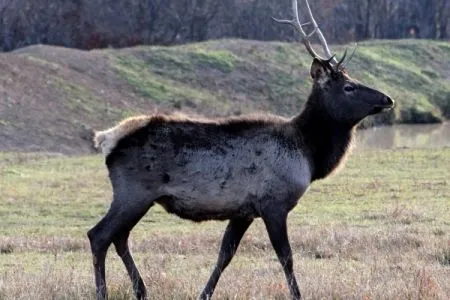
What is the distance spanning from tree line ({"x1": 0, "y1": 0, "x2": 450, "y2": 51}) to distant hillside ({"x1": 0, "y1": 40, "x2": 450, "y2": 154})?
9.14 meters

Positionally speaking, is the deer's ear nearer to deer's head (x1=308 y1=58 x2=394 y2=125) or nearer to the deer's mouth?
deer's head (x1=308 y1=58 x2=394 y2=125)

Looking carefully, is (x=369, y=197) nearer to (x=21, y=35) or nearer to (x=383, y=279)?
(x=383, y=279)

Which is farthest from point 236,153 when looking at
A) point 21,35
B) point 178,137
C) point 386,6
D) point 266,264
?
point 386,6

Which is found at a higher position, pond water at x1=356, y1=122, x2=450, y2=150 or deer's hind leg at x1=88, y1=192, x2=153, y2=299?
deer's hind leg at x1=88, y1=192, x2=153, y2=299

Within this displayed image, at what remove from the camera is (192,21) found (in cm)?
6550

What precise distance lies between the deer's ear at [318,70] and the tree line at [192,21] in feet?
167

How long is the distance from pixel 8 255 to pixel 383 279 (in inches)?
235

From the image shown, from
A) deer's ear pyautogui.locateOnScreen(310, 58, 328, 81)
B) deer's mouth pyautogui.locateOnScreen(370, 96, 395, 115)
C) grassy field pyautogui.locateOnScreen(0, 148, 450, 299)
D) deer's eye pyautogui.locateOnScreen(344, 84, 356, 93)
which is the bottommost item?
grassy field pyautogui.locateOnScreen(0, 148, 450, 299)

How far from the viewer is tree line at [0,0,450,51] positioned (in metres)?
61.9

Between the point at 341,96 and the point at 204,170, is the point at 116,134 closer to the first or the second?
the point at 204,170

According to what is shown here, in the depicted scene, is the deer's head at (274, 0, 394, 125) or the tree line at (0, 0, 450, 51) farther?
the tree line at (0, 0, 450, 51)

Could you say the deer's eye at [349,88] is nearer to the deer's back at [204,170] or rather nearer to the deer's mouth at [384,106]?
the deer's mouth at [384,106]

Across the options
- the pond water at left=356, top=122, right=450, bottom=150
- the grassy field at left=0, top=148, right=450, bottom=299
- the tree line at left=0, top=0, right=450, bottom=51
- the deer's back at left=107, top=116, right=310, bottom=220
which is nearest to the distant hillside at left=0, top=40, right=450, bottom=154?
the pond water at left=356, top=122, right=450, bottom=150

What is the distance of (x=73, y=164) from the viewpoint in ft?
96.2
